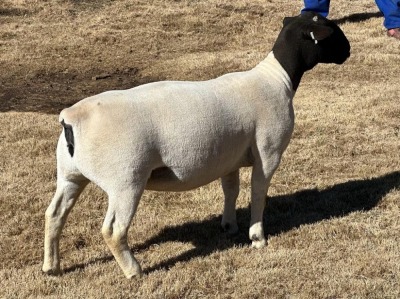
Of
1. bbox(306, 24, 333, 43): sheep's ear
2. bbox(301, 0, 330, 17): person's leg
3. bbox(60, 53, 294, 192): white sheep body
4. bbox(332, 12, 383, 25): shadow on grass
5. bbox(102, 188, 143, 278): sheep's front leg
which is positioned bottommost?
bbox(332, 12, 383, 25): shadow on grass

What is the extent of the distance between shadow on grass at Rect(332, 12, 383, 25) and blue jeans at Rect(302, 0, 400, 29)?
4.37 feet

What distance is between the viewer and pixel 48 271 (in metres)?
5.66

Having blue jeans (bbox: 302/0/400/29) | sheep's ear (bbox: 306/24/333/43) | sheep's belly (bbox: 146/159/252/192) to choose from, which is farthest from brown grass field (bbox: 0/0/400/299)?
sheep's ear (bbox: 306/24/333/43)

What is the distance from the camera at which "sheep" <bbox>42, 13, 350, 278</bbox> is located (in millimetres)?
5078

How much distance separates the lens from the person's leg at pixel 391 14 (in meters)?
14.5

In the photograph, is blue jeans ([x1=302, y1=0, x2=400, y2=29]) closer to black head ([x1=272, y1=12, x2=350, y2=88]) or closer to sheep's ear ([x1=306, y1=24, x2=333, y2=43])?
black head ([x1=272, y1=12, x2=350, y2=88])

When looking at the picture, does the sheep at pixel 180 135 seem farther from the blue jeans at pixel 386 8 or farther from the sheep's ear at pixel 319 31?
the blue jeans at pixel 386 8

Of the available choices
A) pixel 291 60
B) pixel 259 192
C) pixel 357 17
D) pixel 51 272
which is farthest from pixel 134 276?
pixel 357 17

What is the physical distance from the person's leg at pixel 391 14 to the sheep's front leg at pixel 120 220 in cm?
1061

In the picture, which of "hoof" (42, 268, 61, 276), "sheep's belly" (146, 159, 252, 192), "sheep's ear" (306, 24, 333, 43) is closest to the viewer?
"sheep's belly" (146, 159, 252, 192)

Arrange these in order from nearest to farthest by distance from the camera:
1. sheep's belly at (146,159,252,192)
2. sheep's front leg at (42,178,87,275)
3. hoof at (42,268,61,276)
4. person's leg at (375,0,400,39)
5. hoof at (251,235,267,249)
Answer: sheep's belly at (146,159,252,192) → sheep's front leg at (42,178,87,275) → hoof at (42,268,61,276) → hoof at (251,235,267,249) → person's leg at (375,0,400,39)

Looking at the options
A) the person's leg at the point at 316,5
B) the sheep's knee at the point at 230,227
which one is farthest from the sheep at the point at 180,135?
the person's leg at the point at 316,5

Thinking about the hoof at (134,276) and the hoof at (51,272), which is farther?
the hoof at (51,272)

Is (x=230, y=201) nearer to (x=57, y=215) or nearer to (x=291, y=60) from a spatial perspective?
(x=291, y=60)
